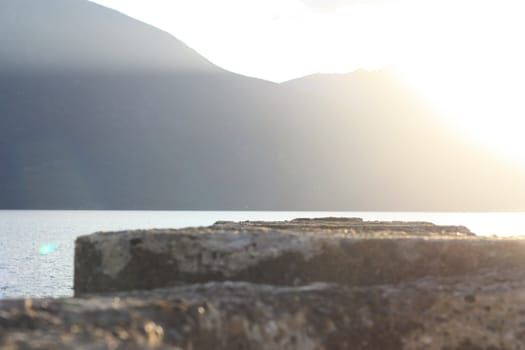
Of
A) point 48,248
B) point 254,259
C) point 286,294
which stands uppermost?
point 254,259

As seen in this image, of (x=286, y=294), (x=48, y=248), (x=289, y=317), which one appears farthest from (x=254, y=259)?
(x=48, y=248)

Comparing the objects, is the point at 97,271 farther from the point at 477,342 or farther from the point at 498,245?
the point at 498,245

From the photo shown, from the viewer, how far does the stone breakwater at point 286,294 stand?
19.7ft

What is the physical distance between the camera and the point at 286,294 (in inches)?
284

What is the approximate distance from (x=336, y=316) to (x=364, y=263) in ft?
4.78

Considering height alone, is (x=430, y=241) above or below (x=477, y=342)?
above

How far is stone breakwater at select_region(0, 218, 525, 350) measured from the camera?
6020 millimetres

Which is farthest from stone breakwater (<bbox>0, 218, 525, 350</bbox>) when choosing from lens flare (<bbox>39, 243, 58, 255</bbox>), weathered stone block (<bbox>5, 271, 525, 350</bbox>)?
lens flare (<bbox>39, 243, 58, 255</bbox>)

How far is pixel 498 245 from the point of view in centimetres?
923

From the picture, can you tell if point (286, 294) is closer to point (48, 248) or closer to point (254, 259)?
point (254, 259)

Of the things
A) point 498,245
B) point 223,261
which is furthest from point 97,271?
point 498,245

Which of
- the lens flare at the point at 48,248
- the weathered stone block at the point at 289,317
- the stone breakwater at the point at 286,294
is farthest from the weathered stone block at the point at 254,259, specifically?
the lens flare at the point at 48,248

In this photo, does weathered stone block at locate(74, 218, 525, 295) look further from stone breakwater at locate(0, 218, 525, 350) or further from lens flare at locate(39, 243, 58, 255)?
lens flare at locate(39, 243, 58, 255)

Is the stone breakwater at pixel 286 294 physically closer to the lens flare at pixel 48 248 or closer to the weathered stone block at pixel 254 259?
the weathered stone block at pixel 254 259
